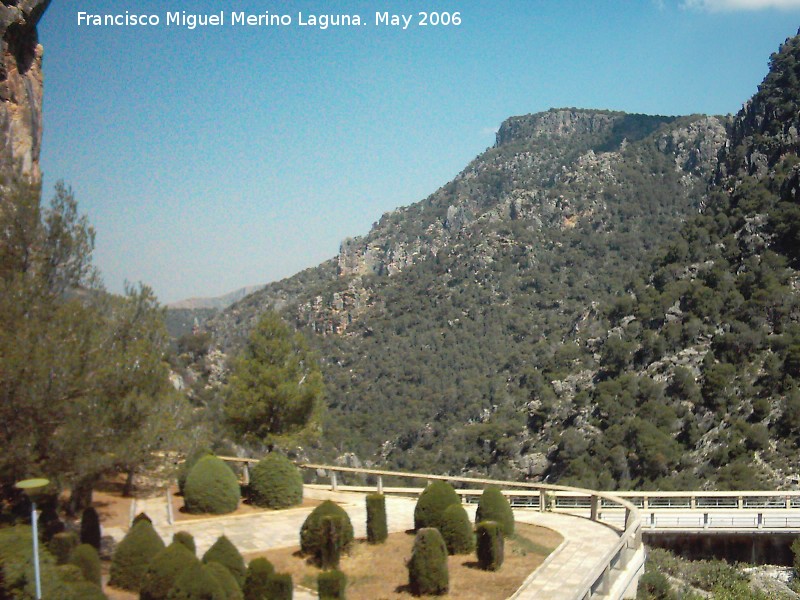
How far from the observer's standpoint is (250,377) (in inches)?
797

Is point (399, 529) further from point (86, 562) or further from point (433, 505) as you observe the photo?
point (86, 562)

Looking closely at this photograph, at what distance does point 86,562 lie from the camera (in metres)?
10.0

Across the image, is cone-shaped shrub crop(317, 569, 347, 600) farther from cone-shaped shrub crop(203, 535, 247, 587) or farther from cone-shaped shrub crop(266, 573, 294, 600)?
cone-shaped shrub crop(203, 535, 247, 587)

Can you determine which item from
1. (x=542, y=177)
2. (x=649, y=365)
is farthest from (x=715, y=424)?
→ (x=542, y=177)

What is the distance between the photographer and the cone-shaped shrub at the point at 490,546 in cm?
1232

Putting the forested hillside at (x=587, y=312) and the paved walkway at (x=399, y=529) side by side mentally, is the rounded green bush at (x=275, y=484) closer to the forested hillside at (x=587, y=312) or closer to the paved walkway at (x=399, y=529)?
the paved walkway at (x=399, y=529)

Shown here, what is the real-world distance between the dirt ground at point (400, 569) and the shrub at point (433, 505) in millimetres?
518

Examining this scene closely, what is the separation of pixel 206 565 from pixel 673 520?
43.0ft

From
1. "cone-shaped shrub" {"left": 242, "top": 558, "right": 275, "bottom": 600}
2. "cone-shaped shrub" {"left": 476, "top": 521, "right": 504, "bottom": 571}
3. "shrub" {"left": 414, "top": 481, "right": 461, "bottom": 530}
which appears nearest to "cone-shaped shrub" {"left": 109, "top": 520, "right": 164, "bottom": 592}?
"cone-shaped shrub" {"left": 242, "top": 558, "right": 275, "bottom": 600}

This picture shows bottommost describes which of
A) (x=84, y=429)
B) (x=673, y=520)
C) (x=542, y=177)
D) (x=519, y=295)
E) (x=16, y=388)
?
(x=673, y=520)

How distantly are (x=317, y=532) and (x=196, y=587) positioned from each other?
3960 millimetres

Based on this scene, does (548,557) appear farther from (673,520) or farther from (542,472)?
(542,472)

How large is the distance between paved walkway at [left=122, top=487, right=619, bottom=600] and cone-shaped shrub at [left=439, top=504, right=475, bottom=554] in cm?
148

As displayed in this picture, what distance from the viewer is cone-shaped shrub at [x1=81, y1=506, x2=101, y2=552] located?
38.9ft
